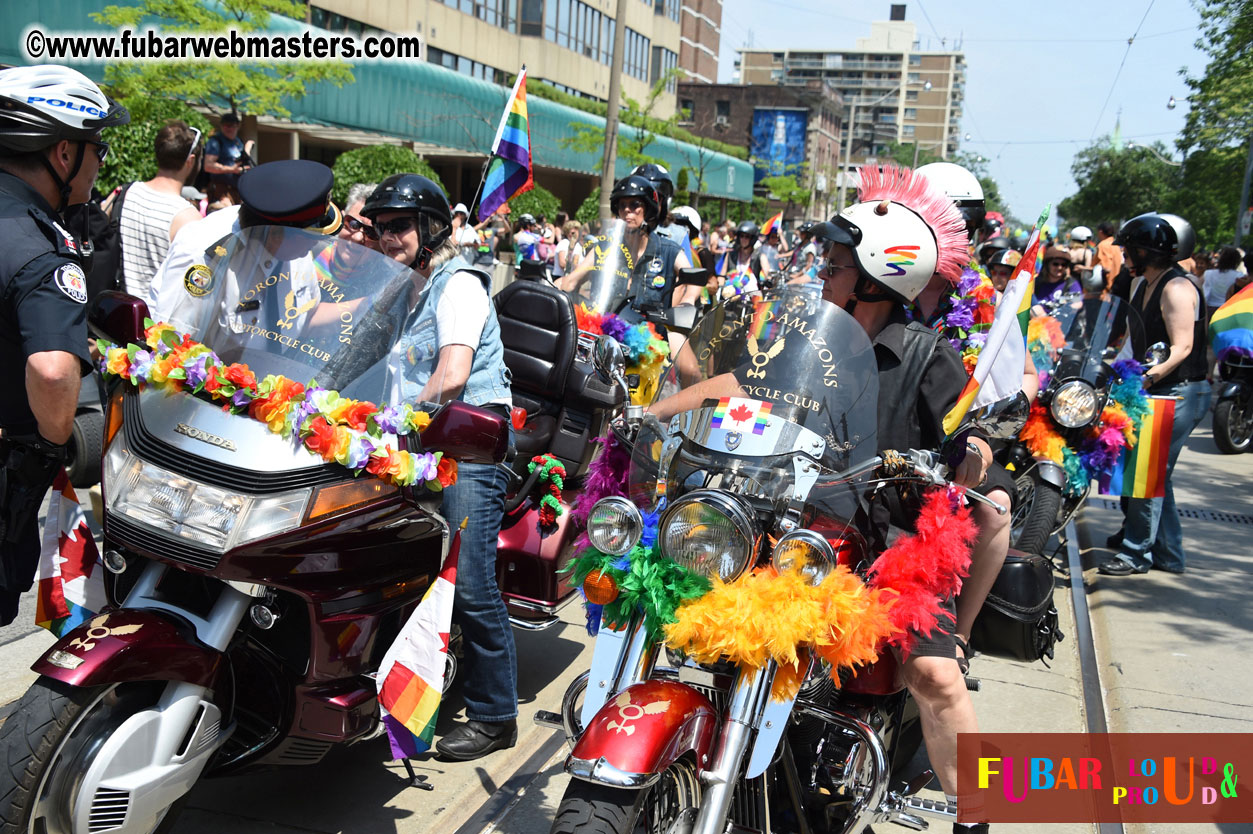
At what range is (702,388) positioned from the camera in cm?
303

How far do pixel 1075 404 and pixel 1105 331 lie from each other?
2.02 feet

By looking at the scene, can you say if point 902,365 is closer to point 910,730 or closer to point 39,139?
point 910,730

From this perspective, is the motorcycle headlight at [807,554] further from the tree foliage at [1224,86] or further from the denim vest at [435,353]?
the tree foliage at [1224,86]

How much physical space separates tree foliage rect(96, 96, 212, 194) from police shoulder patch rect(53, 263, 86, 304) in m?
11.7

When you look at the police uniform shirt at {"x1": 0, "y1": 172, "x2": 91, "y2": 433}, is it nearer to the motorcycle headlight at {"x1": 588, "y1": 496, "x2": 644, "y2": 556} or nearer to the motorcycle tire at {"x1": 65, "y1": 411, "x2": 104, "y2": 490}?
the motorcycle tire at {"x1": 65, "y1": 411, "x2": 104, "y2": 490}

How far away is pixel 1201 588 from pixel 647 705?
18.0 feet

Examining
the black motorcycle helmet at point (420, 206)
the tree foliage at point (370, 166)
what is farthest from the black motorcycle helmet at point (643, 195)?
the tree foliage at point (370, 166)

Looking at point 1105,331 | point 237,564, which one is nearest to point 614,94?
point 1105,331

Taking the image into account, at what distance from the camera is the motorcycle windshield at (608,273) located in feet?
22.4

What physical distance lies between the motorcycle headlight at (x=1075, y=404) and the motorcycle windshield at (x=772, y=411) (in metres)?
3.40

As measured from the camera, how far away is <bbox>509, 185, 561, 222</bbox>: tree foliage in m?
27.2

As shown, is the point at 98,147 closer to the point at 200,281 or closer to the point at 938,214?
the point at 200,281

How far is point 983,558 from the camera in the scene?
3.75 m

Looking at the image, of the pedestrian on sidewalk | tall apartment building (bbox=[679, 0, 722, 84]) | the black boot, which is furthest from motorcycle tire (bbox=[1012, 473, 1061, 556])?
tall apartment building (bbox=[679, 0, 722, 84])
